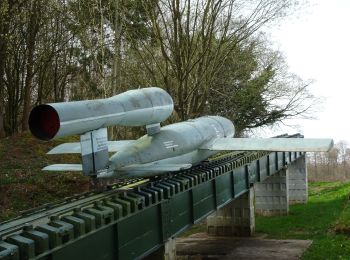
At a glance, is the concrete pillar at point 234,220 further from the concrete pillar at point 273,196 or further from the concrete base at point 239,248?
the concrete pillar at point 273,196

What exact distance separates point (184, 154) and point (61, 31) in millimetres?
26937

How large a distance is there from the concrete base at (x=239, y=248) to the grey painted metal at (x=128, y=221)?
4926mm

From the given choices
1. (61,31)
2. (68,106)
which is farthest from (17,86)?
(68,106)

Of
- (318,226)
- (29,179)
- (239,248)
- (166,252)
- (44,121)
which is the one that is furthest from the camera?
(318,226)

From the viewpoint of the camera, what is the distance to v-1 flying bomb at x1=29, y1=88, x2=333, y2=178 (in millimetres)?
9094

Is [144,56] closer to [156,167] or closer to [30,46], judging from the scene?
[30,46]

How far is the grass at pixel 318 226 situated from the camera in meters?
19.8

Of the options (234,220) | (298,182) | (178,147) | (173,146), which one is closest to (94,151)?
(173,146)

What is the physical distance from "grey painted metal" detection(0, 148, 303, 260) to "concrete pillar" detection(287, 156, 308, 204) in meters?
20.6

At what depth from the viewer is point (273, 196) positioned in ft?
101

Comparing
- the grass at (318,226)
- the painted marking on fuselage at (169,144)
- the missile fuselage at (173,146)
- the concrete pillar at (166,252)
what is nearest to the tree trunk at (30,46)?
the grass at (318,226)

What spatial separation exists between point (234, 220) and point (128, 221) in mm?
16014

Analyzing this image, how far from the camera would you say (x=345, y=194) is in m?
35.0

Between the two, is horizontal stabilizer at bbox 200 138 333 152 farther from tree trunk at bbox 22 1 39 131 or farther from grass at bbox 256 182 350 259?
tree trunk at bbox 22 1 39 131
